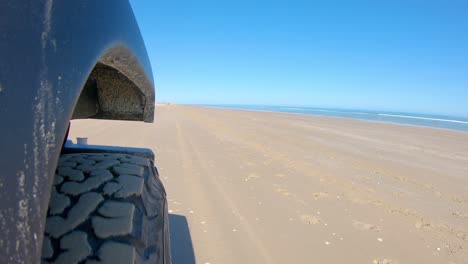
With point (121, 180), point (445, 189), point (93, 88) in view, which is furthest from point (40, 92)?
point (445, 189)

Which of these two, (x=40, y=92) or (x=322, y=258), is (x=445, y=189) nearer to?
(x=322, y=258)

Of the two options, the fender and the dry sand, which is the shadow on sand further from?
the fender

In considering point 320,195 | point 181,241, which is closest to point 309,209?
point 320,195

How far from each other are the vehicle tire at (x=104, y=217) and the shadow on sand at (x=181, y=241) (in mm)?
1528

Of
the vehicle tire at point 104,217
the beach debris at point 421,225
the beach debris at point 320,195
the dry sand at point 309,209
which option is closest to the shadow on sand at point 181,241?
the dry sand at point 309,209

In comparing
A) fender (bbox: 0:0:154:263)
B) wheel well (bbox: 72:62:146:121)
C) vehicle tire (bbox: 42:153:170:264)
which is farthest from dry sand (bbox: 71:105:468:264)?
fender (bbox: 0:0:154:263)

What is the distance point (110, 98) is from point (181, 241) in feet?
5.18

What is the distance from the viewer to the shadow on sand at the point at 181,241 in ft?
9.30

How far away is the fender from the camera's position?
1.88 ft

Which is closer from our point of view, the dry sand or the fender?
the fender

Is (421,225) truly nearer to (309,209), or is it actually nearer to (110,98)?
(309,209)

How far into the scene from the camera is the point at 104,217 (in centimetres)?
112

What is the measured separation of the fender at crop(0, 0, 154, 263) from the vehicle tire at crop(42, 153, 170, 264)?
39cm

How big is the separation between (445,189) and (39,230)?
691 cm
